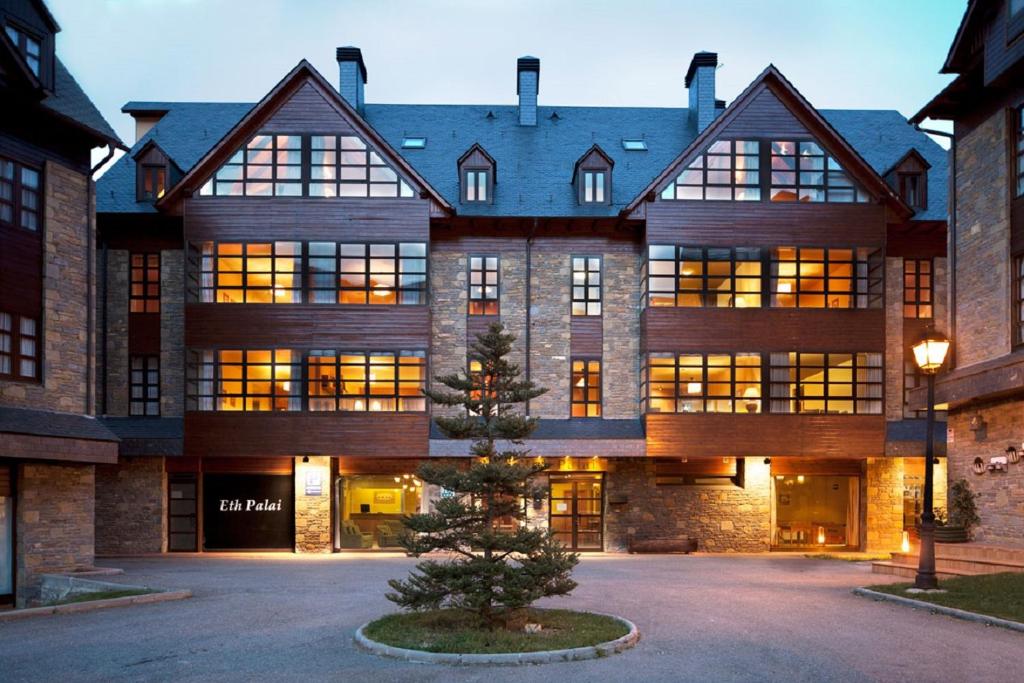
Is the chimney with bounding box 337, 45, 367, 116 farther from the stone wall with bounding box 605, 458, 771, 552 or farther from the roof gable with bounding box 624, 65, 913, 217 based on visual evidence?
the stone wall with bounding box 605, 458, 771, 552

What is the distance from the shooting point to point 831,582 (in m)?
21.2

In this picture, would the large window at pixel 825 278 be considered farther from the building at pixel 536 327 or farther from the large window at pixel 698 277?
the large window at pixel 698 277

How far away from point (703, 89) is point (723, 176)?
6603 millimetres

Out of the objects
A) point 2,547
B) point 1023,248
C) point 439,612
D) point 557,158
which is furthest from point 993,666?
point 557,158

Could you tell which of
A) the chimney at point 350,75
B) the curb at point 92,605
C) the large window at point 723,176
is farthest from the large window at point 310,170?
the curb at point 92,605

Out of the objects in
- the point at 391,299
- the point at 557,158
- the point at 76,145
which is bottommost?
the point at 391,299

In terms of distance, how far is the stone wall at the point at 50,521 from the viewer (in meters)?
21.3

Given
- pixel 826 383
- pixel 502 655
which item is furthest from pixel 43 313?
pixel 826 383

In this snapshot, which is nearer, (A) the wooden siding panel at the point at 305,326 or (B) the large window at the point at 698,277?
(A) the wooden siding panel at the point at 305,326

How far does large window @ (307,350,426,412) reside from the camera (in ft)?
97.2

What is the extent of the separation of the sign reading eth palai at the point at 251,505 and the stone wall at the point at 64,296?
8449 millimetres

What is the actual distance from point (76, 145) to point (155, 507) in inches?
469

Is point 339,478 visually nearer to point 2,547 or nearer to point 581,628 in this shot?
point 2,547

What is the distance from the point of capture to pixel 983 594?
16.5 metres
